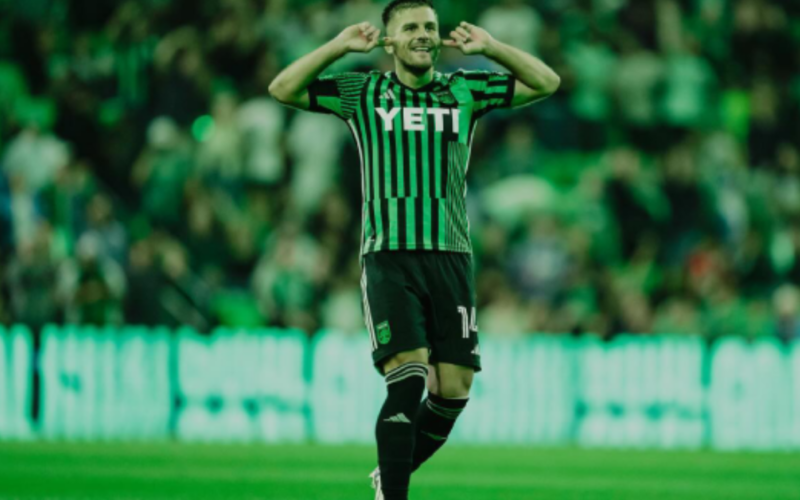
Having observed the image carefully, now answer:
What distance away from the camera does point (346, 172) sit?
594 inches

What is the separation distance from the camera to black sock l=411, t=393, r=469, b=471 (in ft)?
23.5

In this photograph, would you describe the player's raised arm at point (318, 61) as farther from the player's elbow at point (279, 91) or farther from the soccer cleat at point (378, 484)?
the soccer cleat at point (378, 484)

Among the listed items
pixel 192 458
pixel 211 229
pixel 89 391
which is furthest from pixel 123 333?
pixel 192 458

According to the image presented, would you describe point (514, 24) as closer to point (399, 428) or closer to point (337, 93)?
point (337, 93)

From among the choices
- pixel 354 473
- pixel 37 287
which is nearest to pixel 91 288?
pixel 37 287

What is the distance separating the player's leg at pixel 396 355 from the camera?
21.3ft

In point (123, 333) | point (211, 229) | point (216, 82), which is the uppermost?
point (216, 82)

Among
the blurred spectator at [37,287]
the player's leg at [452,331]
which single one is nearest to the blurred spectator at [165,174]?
the blurred spectator at [37,287]

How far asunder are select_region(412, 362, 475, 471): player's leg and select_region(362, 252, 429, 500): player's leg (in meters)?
0.34

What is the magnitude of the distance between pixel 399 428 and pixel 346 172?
8718mm

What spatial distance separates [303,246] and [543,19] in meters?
3.72

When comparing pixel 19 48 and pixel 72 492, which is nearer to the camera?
pixel 72 492

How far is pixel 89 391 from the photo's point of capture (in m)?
13.7

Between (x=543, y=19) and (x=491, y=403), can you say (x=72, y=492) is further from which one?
(x=543, y=19)
